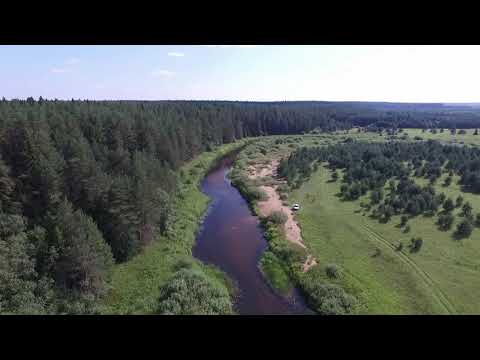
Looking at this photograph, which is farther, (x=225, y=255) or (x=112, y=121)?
(x=112, y=121)

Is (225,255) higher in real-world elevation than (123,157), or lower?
lower

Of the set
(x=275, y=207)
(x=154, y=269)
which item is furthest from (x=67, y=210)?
(x=275, y=207)

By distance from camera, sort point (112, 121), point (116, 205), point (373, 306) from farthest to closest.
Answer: point (112, 121)
point (116, 205)
point (373, 306)

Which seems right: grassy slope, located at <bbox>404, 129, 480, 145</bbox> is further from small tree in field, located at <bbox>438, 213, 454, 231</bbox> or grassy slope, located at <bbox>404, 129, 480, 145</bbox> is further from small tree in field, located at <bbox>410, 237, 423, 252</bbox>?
small tree in field, located at <bbox>410, 237, 423, 252</bbox>

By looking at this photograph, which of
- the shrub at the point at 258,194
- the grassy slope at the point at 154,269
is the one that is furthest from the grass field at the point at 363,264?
the shrub at the point at 258,194
